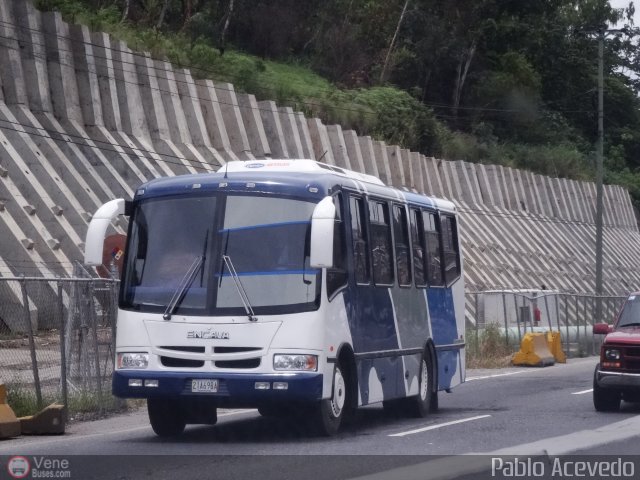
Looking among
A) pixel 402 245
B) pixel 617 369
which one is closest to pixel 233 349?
pixel 402 245

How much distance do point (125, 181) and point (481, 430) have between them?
2142 centimetres

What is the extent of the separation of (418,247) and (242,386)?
5.21 metres

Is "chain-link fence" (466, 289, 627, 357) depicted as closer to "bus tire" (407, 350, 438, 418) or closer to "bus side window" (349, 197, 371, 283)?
"bus tire" (407, 350, 438, 418)

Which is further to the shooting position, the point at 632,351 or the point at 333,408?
the point at 632,351

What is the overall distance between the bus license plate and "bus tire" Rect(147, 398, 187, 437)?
0.78 metres

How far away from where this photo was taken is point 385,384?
52.6ft

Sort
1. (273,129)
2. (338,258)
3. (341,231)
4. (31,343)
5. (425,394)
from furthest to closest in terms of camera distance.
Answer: (273,129) < (425,394) < (31,343) < (341,231) < (338,258)

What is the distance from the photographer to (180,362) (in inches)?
540

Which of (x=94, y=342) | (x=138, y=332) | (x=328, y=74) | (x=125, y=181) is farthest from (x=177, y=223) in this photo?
(x=328, y=74)

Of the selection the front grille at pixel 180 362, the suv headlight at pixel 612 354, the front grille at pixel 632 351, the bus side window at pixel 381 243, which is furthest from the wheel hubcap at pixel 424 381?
the front grille at pixel 180 362

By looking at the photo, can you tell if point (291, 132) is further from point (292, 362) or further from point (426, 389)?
point (292, 362)

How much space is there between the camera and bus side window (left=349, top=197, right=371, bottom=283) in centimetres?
1509

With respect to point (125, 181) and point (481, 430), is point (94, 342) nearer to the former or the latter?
point (481, 430)

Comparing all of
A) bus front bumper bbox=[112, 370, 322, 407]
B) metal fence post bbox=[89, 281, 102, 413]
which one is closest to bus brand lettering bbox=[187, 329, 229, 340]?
bus front bumper bbox=[112, 370, 322, 407]
